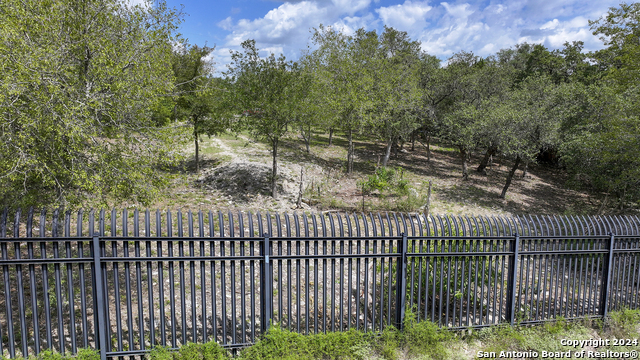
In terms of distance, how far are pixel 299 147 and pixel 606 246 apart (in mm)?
A: 21814

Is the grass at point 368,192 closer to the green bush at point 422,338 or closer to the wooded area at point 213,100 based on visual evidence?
the wooded area at point 213,100

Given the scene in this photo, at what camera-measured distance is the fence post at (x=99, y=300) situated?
4082mm

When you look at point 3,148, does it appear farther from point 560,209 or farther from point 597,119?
point 597,119

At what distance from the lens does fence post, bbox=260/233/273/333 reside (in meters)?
4.54

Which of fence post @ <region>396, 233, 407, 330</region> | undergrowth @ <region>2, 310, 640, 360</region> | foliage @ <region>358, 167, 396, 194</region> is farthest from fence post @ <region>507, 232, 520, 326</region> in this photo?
foliage @ <region>358, 167, 396, 194</region>

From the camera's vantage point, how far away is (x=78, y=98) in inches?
239

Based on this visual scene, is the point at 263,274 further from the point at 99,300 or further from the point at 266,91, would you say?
the point at 266,91

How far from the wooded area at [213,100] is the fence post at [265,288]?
3231 millimetres

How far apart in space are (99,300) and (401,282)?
3681 millimetres

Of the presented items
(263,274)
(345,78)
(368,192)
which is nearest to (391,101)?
(345,78)

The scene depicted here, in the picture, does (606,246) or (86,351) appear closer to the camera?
(86,351)

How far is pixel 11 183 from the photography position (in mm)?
6152

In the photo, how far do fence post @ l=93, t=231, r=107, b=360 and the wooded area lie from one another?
2203 millimetres

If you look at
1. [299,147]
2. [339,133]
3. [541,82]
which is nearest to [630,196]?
[541,82]
